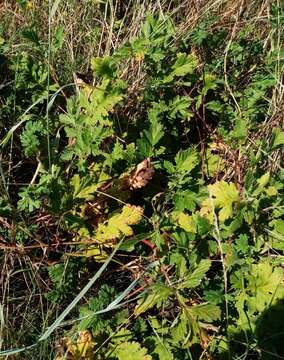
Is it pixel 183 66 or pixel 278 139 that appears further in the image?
pixel 183 66

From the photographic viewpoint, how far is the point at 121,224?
204cm

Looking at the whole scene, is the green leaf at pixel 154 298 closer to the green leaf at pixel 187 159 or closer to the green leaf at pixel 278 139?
the green leaf at pixel 187 159

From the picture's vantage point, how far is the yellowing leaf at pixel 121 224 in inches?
80.0

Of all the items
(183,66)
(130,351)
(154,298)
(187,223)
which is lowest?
(130,351)

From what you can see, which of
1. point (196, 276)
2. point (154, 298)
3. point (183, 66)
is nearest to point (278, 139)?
point (183, 66)

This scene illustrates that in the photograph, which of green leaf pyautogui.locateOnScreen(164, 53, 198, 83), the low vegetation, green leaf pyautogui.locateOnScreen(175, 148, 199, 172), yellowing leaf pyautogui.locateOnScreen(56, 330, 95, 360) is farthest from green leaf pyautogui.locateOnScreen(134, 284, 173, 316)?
green leaf pyautogui.locateOnScreen(164, 53, 198, 83)

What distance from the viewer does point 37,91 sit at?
235 centimetres

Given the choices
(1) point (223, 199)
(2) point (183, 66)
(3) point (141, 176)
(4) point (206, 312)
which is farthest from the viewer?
(2) point (183, 66)

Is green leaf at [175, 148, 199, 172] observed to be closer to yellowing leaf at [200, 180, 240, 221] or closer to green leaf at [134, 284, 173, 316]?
yellowing leaf at [200, 180, 240, 221]

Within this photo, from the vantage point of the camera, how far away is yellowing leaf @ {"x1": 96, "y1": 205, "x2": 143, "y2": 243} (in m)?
2.03

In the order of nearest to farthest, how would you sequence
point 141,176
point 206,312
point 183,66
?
point 206,312
point 141,176
point 183,66

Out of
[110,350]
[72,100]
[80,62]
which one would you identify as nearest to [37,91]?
[72,100]

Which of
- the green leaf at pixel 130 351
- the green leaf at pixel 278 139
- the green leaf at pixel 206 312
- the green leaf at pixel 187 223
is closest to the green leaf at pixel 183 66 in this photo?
the green leaf at pixel 278 139

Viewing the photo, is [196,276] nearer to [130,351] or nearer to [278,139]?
[130,351]
